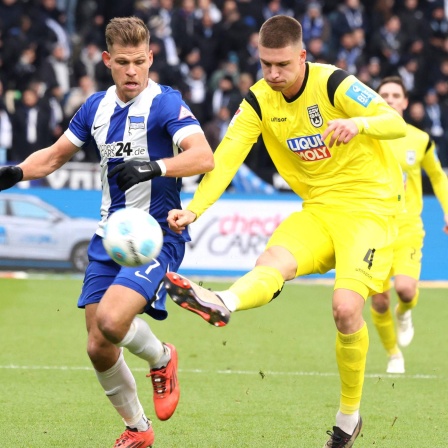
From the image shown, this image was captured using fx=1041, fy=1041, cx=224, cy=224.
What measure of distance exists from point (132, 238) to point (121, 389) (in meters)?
1.12

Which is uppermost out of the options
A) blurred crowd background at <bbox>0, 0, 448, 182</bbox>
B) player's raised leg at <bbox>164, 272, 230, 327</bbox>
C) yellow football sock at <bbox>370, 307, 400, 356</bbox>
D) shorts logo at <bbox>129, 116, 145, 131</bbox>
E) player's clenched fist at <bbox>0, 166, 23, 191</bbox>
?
shorts logo at <bbox>129, 116, 145, 131</bbox>

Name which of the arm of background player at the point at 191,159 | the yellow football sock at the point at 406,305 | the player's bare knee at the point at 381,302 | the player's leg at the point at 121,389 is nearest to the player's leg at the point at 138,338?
the player's leg at the point at 121,389

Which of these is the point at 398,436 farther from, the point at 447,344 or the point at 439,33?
the point at 439,33

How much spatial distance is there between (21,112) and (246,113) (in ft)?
38.0

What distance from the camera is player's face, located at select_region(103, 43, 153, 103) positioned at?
20.0ft

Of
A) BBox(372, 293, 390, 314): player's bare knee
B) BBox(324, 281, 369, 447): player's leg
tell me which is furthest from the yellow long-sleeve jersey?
BBox(372, 293, 390, 314): player's bare knee

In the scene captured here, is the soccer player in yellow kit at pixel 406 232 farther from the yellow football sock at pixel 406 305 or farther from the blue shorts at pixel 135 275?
the blue shorts at pixel 135 275

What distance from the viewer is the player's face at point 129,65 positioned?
611 cm

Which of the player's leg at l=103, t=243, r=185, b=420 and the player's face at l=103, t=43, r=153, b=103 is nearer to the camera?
the player's leg at l=103, t=243, r=185, b=420

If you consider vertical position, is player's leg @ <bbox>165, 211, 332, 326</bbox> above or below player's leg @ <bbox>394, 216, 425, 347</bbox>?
above

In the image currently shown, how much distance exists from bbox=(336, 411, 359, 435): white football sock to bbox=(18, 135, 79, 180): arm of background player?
2.34 m

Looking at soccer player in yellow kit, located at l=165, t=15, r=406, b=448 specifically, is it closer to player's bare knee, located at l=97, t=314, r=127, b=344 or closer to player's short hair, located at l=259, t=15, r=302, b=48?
player's short hair, located at l=259, t=15, r=302, b=48

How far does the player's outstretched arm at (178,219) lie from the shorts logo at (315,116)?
104cm

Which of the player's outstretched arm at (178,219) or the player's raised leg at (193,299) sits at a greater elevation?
the player's outstretched arm at (178,219)
